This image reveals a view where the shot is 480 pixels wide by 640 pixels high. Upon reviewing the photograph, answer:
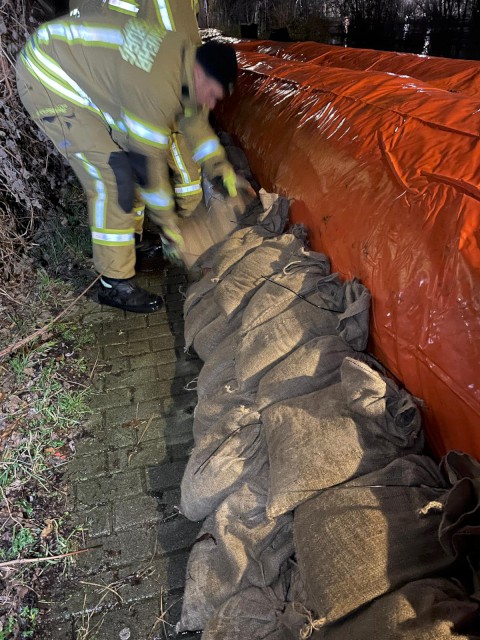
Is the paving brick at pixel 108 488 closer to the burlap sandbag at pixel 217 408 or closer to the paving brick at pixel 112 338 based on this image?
the burlap sandbag at pixel 217 408

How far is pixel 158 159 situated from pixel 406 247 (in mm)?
1655

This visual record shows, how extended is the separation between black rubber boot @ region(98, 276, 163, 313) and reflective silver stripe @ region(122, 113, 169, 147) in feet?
3.60

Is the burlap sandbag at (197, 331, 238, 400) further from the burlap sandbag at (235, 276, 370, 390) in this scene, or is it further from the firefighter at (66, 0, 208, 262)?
the firefighter at (66, 0, 208, 262)

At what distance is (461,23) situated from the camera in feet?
25.2

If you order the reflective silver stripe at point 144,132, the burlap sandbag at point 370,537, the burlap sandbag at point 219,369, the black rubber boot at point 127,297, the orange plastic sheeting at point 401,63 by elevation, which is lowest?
the black rubber boot at point 127,297

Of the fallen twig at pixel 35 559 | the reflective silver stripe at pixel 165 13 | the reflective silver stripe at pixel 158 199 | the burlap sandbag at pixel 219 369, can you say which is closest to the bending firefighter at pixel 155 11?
the reflective silver stripe at pixel 165 13

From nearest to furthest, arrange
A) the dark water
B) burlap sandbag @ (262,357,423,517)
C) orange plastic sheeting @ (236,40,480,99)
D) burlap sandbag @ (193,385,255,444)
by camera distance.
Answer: burlap sandbag @ (262,357,423,517)
burlap sandbag @ (193,385,255,444)
orange plastic sheeting @ (236,40,480,99)
the dark water

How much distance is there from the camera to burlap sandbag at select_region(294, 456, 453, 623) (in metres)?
1.18

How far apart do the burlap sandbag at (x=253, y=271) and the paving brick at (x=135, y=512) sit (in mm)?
959

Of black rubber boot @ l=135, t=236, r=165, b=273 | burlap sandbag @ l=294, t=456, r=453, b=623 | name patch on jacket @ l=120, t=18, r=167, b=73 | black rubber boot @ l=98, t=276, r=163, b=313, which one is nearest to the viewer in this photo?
burlap sandbag @ l=294, t=456, r=453, b=623

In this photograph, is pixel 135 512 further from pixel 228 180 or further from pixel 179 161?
pixel 179 161

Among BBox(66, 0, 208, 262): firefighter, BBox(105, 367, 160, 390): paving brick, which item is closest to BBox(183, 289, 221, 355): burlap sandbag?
BBox(105, 367, 160, 390): paving brick

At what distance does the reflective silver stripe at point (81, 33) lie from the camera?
238cm

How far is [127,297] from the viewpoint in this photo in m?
3.25
